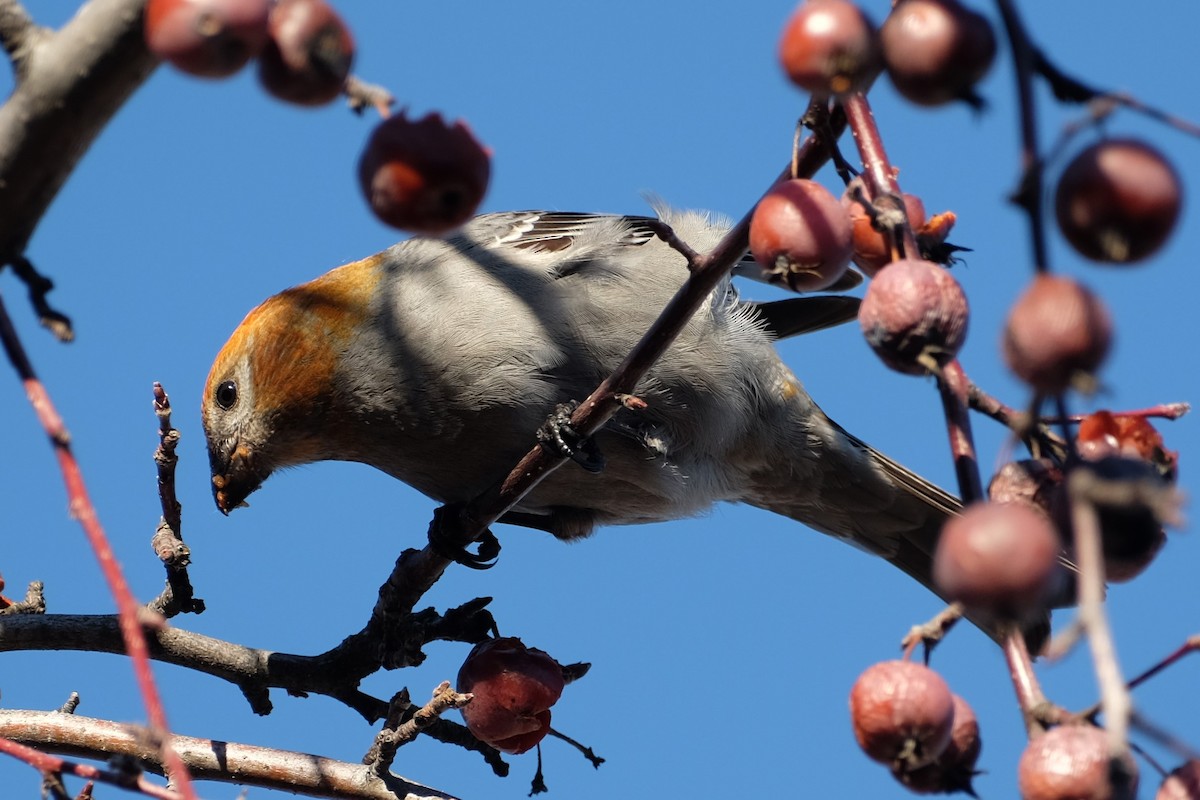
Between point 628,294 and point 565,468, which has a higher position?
point 628,294

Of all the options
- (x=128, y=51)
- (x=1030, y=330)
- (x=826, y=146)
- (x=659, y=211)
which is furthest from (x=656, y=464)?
(x=1030, y=330)

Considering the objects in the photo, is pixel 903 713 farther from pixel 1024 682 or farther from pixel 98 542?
pixel 98 542

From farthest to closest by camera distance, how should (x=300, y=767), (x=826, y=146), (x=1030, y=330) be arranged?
(x=300, y=767)
(x=826, y=146)
(x=1030, y=330)

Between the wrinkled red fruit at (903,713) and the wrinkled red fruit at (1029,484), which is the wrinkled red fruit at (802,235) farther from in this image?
the wrinkled red fruit at (903,713)

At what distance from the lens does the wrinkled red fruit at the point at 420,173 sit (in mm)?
2232

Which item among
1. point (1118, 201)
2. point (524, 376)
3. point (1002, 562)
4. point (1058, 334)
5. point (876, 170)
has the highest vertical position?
point (524, 376)

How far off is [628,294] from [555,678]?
1794 millimetres

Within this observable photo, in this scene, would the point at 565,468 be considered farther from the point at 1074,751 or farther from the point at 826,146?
the point at 1074,751

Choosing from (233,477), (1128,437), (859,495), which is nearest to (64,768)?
(1128,437)

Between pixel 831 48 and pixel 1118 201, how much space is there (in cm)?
57

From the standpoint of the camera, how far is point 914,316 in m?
2.12

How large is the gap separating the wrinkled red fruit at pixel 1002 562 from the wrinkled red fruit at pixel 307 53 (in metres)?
1.18

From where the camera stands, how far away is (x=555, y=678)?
4.43 metres

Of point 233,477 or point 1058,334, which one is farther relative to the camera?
point 233,477
